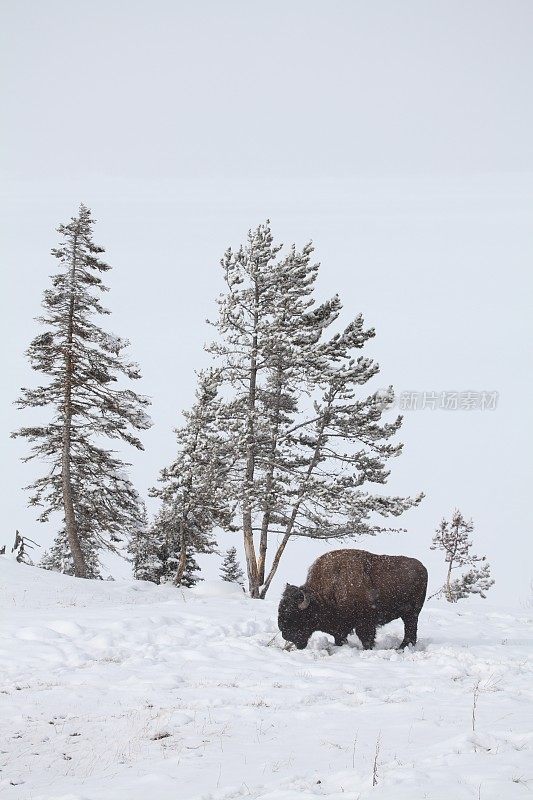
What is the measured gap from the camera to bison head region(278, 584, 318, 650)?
12672 mm

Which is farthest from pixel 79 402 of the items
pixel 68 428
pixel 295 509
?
pixel 295 509

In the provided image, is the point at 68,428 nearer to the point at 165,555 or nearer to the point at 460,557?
the point at 165,555

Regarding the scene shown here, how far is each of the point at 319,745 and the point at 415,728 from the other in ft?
3.69

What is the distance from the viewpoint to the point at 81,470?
26016 millimetres

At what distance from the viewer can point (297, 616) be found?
41.9 ft

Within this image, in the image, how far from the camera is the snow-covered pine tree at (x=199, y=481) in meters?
23.9

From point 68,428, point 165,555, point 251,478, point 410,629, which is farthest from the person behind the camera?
point 165,555

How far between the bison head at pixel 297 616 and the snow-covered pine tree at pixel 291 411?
987cm

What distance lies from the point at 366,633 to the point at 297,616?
1.48 m

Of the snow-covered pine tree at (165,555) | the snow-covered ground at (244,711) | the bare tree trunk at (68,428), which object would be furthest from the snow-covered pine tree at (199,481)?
the snow-covered ground at (244,711)

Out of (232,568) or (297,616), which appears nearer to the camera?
(297,616)

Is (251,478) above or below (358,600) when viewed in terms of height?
above

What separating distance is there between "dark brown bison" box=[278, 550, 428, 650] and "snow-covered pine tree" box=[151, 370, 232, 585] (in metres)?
10.6

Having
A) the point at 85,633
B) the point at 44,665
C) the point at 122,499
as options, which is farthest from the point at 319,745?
the point at 122,499
